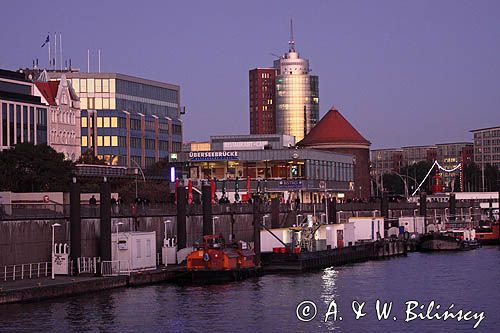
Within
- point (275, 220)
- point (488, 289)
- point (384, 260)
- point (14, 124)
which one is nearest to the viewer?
point (488, 289)

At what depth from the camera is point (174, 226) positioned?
4272 inches

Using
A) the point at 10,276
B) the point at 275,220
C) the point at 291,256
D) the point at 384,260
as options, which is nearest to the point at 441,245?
the point at 384,260

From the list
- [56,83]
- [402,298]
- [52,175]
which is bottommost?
[402,298]

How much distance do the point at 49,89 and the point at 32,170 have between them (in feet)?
172

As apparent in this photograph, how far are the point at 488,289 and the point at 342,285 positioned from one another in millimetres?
10648

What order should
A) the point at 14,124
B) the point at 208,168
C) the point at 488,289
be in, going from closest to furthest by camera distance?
the point at 488,289, the point at 14,124, the point at 208,168

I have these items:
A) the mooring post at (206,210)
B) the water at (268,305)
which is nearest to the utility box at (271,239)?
the water at (268,305)

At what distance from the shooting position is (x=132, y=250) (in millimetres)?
88250

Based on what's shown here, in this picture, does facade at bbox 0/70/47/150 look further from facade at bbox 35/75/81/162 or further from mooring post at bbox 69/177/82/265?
mooring post at bbox 69/177/82/265

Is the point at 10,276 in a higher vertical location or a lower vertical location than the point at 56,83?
lower

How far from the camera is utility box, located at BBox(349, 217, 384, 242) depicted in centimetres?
13675

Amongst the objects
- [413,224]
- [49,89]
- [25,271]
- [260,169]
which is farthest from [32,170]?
[260,169]

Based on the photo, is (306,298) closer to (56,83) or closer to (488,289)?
(488,289)

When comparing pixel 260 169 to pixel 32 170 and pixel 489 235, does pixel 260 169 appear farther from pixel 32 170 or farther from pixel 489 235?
pixel 32 170
